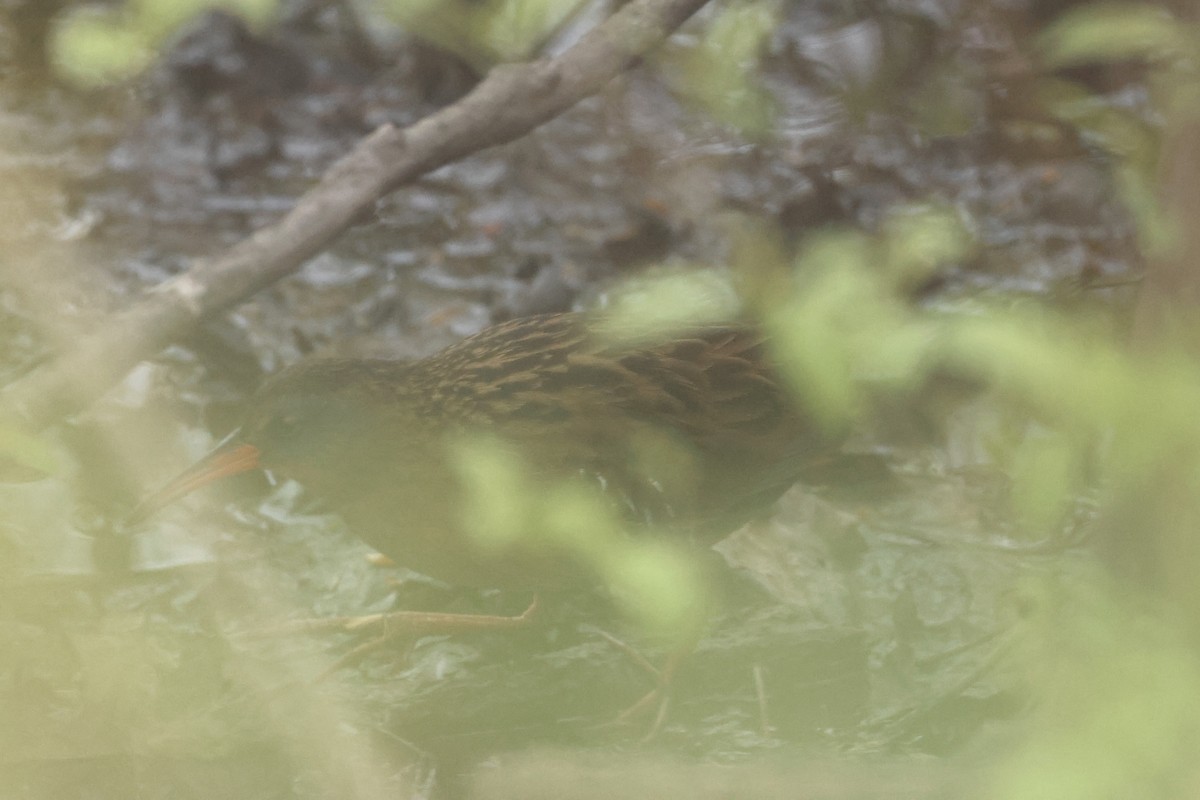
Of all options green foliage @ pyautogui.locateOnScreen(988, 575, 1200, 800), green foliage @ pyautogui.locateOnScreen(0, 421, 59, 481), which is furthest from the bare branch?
green foliage @ pyautogui.locateOnScreen(988, 575, 1200, 800)

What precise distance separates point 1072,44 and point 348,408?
4.16 feet

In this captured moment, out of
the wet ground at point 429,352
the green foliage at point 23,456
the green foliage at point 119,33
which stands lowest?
the wet ground at point 429,352

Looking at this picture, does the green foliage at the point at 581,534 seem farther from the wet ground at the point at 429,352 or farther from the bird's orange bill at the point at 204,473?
the bird's orange bill at the point at 204,473

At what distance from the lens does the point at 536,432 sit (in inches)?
70.4

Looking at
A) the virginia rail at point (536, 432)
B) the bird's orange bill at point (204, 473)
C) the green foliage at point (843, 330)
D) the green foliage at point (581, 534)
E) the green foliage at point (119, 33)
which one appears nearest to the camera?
the green foliage at point (843, 330)

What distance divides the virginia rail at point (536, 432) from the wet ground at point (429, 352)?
0.43 feet

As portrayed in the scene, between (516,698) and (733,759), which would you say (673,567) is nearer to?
(733,759)

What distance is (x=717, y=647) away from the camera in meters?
1.71

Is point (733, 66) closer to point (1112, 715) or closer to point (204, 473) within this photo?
point (204, 473)

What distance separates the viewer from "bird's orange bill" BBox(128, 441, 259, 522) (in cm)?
188

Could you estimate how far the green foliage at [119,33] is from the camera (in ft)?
7.83

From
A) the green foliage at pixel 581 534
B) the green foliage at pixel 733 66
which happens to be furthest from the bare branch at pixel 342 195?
the green foliage at pixel 581 534

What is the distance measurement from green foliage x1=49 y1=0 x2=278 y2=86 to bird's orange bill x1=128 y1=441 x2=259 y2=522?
994mm

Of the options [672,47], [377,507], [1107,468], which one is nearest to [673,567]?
[1107,468]
